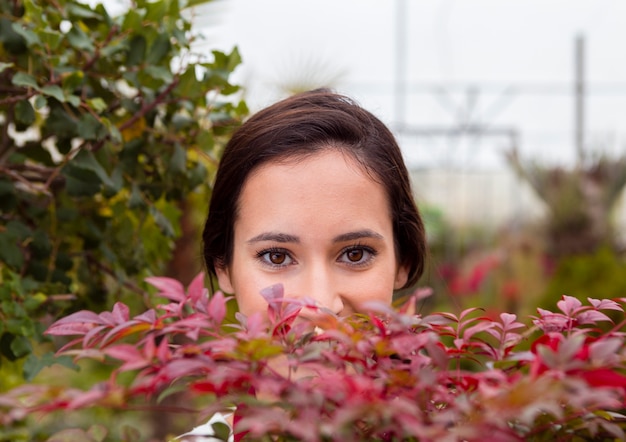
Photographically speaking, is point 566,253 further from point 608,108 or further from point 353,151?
point 608,108

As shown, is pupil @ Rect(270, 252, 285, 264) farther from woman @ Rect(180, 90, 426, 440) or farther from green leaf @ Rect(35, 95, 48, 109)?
green leaf @ Rect(35, 95, 48, 109)

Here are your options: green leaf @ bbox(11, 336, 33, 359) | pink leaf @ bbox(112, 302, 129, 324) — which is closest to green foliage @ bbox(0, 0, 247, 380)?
green leaf @ bbox(11, 336, 33, 359)

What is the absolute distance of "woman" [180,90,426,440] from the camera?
51.7 inches

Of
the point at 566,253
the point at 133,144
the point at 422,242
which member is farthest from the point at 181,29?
the point at 566,253

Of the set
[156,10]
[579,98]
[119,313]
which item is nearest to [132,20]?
[156,10]

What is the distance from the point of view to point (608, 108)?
13.8 meters

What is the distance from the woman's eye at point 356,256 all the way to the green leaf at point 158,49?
0.54 meters

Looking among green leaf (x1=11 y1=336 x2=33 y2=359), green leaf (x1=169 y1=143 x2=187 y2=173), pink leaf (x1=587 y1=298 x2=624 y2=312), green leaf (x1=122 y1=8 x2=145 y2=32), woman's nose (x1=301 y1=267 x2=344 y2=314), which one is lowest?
green leaf (x1=11 y1=336 x2=33 y2=359)

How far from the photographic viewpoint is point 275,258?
53.2 inches

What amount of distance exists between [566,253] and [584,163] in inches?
53.7

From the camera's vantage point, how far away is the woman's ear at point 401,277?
1.61 m

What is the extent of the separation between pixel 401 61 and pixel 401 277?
10707 mm

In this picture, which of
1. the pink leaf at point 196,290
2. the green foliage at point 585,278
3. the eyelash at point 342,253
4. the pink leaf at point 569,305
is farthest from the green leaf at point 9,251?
the green foliage at point 585,278

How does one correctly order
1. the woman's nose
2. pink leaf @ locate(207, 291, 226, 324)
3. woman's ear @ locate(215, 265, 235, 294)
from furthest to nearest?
woman's ear @ locate(215, 265, 235, 294) → the woman's nose → pink leaf @ locate(207, 291, 226, 324)
